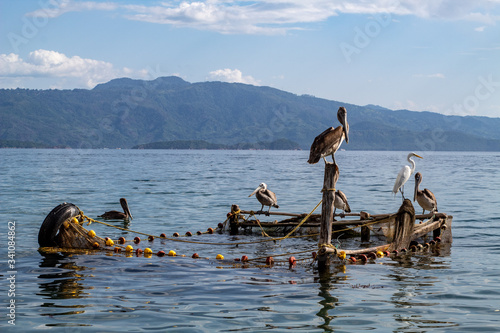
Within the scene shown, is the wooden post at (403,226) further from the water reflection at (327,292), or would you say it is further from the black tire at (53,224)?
→ the black tire at (53,224)

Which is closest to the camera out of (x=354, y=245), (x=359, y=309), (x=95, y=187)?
(x=359, y=309)

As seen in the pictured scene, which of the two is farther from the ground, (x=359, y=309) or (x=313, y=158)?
(x=313, y=158)

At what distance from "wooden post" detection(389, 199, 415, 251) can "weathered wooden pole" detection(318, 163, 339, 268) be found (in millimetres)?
3505

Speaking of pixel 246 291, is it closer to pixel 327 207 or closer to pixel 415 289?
pixel 327 207

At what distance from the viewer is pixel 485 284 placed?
13930 mm

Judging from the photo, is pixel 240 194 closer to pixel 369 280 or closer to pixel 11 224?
pixel 11 224

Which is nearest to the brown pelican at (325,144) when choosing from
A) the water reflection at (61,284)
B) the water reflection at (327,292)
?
the water reflection at (327,292)

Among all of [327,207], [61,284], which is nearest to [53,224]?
[61,284]

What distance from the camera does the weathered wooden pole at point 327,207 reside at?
1407cm

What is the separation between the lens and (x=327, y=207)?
47.0 feet

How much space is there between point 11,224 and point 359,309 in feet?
54.8

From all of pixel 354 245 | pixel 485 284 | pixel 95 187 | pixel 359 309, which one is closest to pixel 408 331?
pixel 359 309

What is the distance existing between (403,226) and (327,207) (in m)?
4.06

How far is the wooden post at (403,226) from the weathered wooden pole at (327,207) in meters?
3.51
